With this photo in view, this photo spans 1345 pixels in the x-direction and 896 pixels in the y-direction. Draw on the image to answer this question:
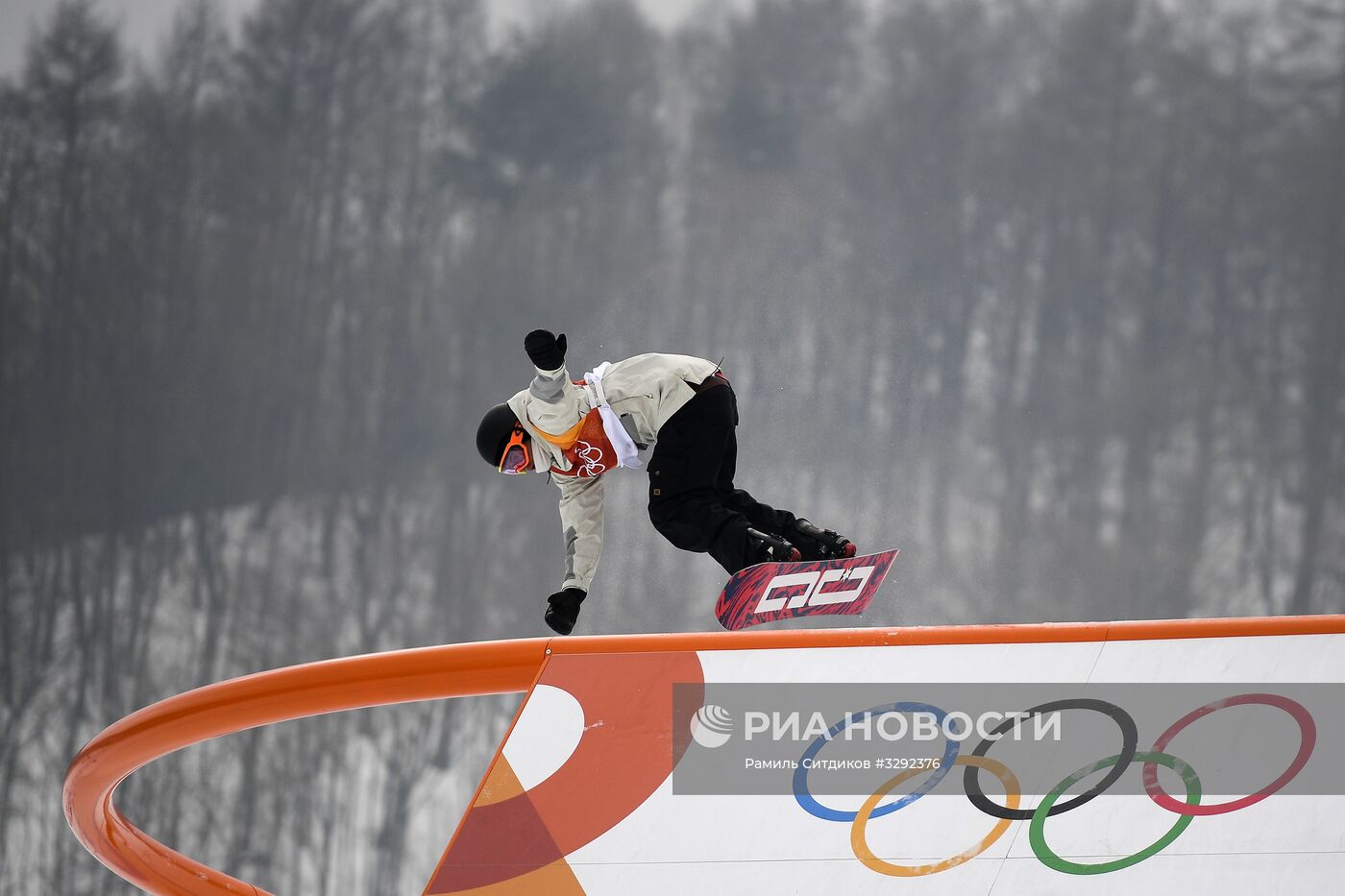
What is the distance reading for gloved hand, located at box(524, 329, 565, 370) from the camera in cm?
337

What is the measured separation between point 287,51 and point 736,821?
11.9 meters

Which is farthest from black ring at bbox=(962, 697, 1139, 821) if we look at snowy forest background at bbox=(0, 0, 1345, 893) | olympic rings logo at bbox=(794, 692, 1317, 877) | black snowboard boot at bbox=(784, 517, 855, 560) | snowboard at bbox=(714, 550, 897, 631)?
snowy forest background at bbox=(0, 0, 1345, 893)

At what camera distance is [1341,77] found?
13.0 m

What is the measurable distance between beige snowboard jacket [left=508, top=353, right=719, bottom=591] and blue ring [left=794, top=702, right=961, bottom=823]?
896 mm

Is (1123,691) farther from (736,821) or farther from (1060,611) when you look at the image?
(1060,611)

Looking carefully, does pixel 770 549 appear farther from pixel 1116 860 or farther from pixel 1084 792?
pixel 1116 860

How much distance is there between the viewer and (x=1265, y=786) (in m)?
3.02

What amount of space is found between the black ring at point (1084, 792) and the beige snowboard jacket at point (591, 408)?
1195 millimetres

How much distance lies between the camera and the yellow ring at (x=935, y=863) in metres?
3.00

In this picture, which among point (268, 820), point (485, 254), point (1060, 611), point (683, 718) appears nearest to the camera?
point (683, 718)

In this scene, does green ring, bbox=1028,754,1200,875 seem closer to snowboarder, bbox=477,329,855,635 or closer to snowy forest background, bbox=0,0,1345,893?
snowboarder, bbox=477,329,855,635

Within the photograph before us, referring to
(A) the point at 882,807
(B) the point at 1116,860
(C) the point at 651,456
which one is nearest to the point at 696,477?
(C) the point at 651,456

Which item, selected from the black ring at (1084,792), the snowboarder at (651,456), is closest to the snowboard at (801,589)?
the snowboarder at (651,456)

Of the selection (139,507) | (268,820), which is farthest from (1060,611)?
(139,507)
